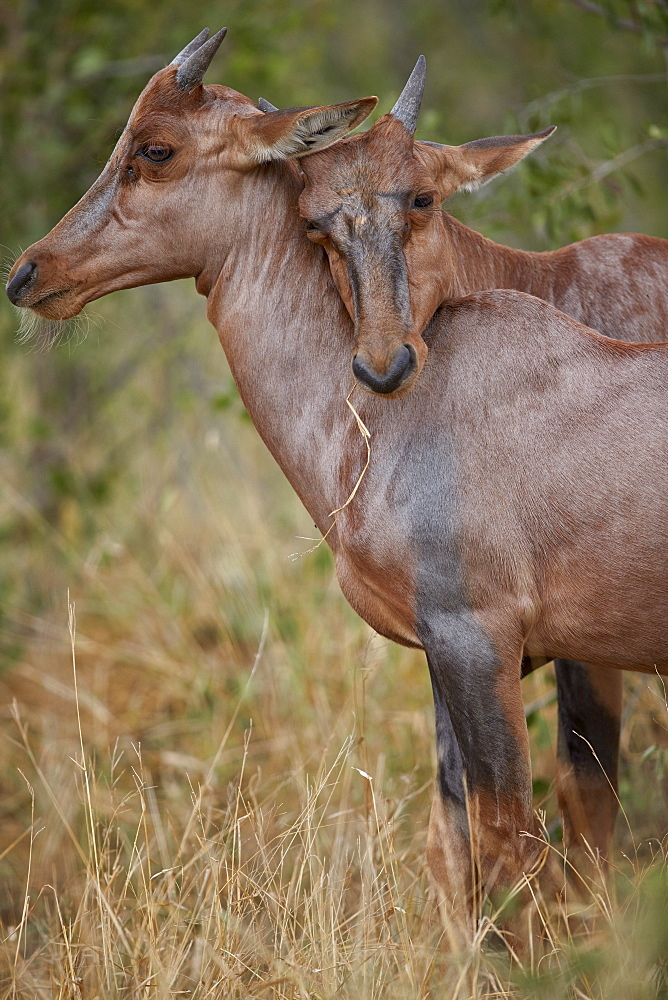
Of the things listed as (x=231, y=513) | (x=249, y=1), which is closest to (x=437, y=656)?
(x=231, y=513)

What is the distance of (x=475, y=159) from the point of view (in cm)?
363

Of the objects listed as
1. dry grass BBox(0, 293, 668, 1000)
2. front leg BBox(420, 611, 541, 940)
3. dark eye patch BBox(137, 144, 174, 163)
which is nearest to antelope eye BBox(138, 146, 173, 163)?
dark eye patch BBox(137, 144, 174, 163)

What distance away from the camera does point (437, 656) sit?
3.31m

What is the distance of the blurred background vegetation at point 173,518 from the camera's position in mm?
5250

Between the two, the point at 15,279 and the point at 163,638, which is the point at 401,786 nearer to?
the point at 163,638

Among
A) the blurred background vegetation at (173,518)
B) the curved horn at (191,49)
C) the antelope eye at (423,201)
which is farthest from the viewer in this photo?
the blurred background vegetation at (173,518)

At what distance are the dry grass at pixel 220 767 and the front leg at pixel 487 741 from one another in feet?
0.77

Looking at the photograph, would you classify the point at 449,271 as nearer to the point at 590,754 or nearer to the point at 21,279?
the point at 21,279

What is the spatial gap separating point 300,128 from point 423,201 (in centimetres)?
44

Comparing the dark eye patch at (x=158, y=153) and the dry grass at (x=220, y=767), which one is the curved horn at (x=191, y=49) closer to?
the dark eye patch at (x=158, y=153)

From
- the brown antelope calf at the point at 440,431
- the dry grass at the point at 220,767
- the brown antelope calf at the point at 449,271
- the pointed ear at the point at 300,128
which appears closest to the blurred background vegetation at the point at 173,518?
the dry grass at the point at 220,767

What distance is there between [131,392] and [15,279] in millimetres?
5678

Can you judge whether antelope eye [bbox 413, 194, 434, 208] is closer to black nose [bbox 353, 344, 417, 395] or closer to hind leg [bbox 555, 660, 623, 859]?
black nose [bbox 353, 344, 417, 395]

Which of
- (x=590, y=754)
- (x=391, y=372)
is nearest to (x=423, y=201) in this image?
(x=391, y=372)
